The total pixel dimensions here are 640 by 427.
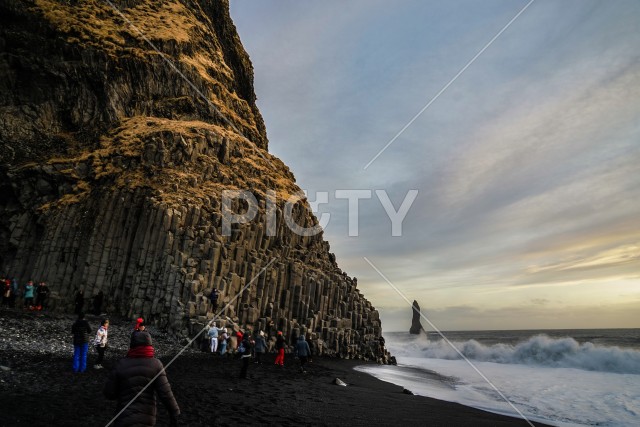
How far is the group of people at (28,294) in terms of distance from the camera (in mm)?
22844

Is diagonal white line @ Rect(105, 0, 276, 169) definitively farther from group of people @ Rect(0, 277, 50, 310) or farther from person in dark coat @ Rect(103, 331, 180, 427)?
person in dark coat @ Rect(103, 331, 180, 427)

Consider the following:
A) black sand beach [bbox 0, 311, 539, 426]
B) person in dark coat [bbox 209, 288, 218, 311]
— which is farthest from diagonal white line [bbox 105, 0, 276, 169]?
black sand beach [bbox 0, 311, 539, 426]

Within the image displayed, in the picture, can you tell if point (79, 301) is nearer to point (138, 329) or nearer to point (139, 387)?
point (138, 329)

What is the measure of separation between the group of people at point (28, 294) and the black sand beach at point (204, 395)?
3427 mm

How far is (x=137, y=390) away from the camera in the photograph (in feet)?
17.0

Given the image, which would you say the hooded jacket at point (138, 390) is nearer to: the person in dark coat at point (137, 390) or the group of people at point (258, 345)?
the person in dark coat at point (137, 390)

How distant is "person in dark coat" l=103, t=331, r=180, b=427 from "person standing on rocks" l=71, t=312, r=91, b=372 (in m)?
8.43

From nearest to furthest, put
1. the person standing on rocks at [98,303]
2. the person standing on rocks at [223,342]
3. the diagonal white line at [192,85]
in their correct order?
the person standing on rocks at [223,342] → the person standing on rocks at [98,303] → the diagonal white line at [192,85]

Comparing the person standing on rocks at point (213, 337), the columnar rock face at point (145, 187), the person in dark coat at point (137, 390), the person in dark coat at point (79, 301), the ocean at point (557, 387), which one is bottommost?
the ocean at point (557, 387)

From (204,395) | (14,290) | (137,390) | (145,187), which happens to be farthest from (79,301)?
(137,390)

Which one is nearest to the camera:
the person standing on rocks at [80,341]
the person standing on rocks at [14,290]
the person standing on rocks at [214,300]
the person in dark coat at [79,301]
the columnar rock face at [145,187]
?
the person standing on rocks at [80,341]

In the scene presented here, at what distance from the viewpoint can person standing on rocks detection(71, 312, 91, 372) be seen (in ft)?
40.3

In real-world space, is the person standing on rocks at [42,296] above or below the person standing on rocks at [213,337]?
above

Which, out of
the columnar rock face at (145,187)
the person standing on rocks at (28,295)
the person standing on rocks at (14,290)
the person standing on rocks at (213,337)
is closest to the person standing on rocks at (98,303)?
the columnar rock face at (145,187)
